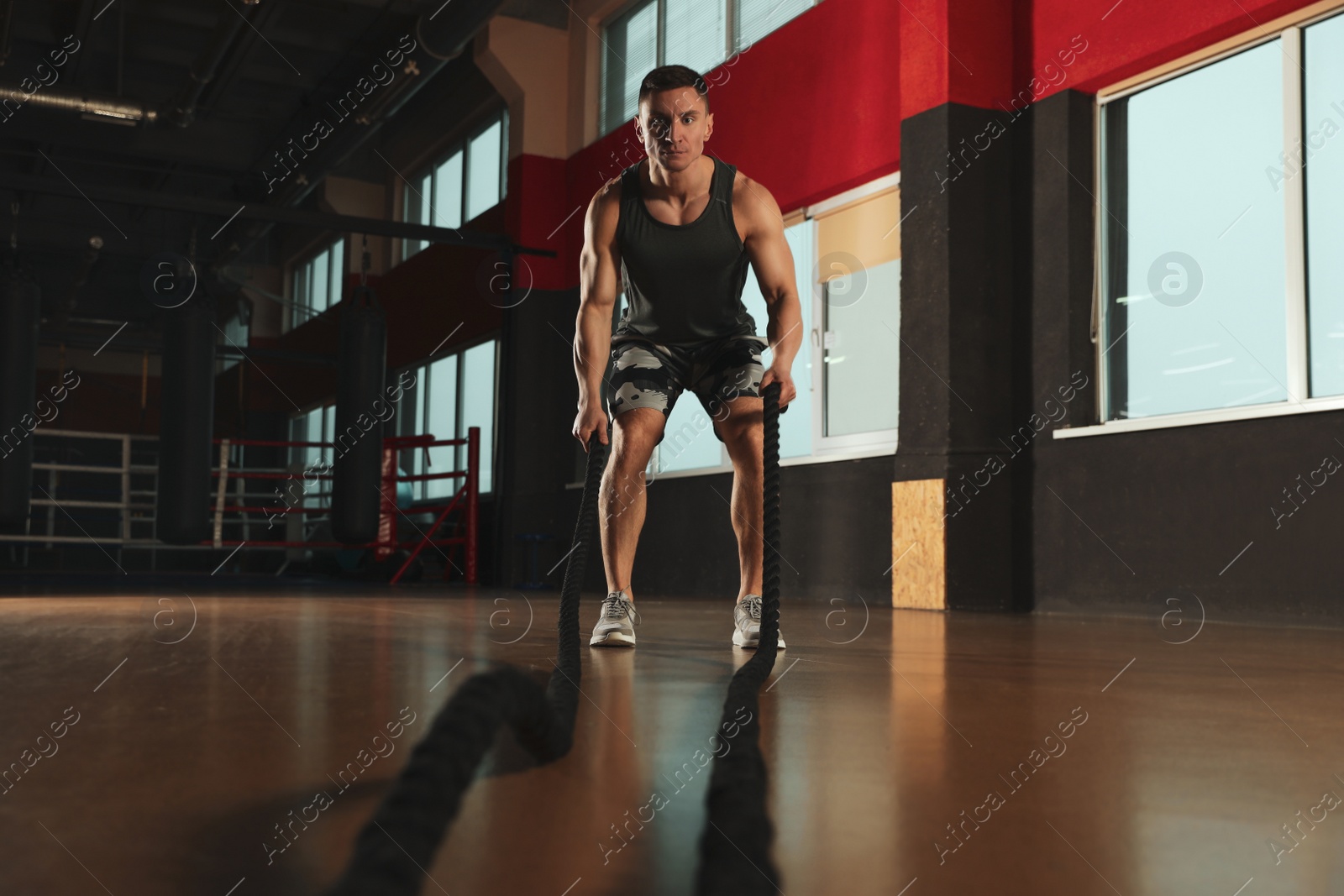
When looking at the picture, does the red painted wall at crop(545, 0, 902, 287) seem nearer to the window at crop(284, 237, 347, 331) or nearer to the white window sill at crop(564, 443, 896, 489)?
the white window sill at crop(564, 443, 896, 489)

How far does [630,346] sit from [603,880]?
1.86m

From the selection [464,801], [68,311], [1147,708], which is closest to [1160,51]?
[1147,708]

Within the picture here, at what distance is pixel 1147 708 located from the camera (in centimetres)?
158

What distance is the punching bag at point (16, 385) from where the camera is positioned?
247 inches

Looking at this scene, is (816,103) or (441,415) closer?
(816,103)

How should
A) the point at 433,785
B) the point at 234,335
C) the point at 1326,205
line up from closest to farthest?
the point at 433,785 → the point at 1326,205 → the point at 234,335

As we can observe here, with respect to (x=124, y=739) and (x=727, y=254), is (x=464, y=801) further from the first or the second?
(x=727, y=254)

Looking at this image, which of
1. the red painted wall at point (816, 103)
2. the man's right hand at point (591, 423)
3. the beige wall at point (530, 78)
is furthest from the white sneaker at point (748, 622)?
the beige wall at point (530, 78)

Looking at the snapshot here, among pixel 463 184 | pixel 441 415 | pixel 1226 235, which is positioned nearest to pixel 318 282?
pixel 441 415

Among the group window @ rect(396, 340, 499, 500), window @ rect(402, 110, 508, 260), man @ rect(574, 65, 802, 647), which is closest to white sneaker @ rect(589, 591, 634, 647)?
man @ rect(574, 65, 802, 647)

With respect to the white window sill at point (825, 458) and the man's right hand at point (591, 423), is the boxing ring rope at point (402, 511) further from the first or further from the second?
the man's right hand at point (591, 423)

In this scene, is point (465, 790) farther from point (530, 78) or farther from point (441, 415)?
point (441, 415)

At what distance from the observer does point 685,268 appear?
242 centimetres

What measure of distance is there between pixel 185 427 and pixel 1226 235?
5.84 m
